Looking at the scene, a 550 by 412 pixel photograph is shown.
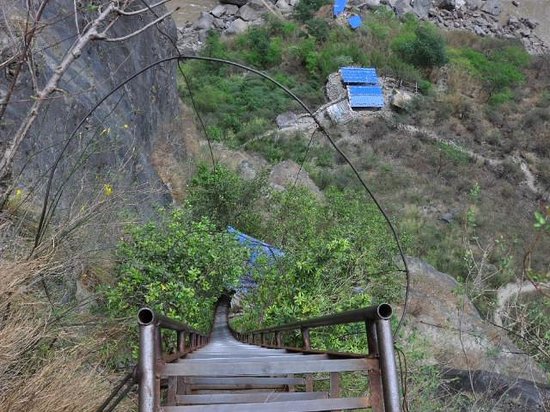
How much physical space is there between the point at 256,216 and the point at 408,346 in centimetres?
502

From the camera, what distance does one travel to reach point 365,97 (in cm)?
2914

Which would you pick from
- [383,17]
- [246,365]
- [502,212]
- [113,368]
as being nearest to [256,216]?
[113,368]

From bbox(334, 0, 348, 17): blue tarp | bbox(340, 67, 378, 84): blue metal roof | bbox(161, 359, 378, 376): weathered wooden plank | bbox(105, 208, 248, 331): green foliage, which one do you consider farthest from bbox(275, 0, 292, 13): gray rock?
bbox(161, 359, 378, 376): weathered wooden plank

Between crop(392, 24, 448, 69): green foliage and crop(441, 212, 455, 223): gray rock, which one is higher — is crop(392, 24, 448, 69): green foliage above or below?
above

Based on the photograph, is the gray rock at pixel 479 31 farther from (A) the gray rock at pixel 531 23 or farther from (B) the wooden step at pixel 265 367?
(B) the wooden step at pixel 265 367

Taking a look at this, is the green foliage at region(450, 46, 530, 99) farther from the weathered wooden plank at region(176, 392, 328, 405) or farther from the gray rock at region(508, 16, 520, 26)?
the weathered wooden plank at region(176, 392, 328, 405)

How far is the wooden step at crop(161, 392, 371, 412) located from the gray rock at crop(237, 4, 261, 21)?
36145 mm

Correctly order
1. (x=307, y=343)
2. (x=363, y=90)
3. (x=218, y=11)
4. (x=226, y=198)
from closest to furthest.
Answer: (x=307, y=343)
(x=226, y=198)
(x=363, y=90)
(x=218, y=11)

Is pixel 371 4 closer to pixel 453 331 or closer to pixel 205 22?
pixel 205 22

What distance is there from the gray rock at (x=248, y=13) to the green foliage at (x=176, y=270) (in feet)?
→ 103

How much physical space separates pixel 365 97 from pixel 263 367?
92.7 feet

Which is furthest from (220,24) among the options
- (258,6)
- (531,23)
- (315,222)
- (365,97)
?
(315,222)

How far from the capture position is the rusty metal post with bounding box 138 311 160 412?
1.64 meters

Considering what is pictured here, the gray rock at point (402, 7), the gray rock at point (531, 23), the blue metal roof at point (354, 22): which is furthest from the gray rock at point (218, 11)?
the gray rock at point (531, 23)
